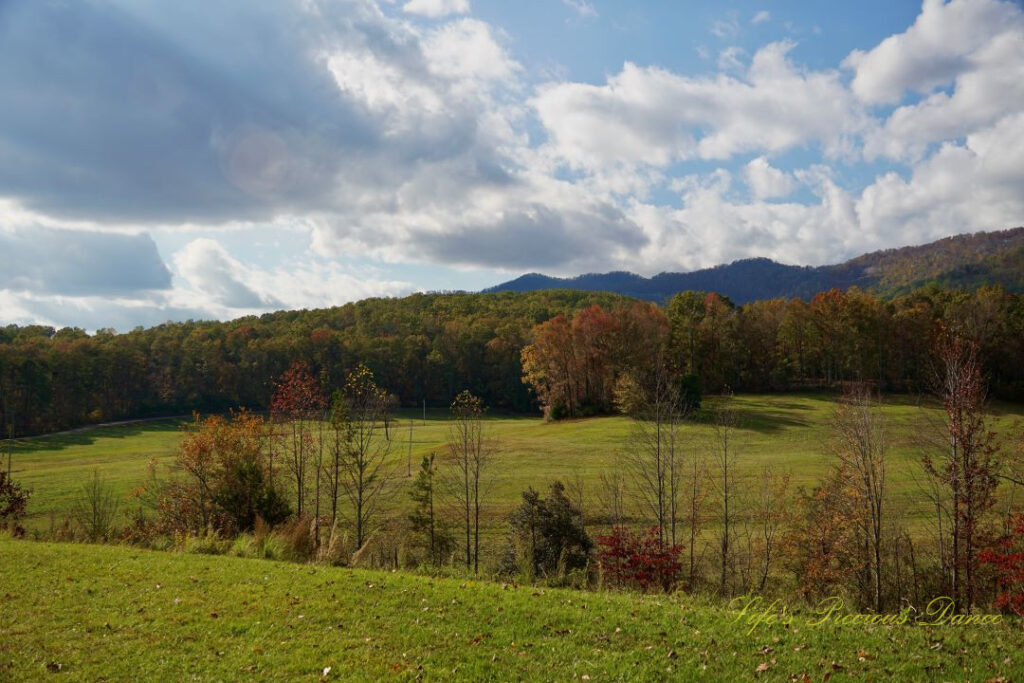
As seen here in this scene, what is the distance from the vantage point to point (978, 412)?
19.8 meters

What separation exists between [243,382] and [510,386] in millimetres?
51271

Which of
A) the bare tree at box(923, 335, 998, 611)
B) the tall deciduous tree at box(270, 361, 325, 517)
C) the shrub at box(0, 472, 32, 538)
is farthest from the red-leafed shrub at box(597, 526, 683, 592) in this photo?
the shrub at box(0, 472, 32, 538)

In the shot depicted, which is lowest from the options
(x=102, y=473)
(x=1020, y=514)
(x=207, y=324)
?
(x=102, y=473)

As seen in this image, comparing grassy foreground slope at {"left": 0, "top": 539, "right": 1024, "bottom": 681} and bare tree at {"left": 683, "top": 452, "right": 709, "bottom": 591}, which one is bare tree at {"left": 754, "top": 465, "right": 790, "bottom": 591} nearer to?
bare tree at {"left": 683, "top": 452, "right": 709, "bottom": 591}

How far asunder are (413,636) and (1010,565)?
17.8 metres

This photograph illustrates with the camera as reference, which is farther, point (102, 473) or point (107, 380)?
point (107, 380)

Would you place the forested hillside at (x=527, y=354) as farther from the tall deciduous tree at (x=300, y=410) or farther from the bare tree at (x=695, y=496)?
the bare tree at (x=695, y=496)

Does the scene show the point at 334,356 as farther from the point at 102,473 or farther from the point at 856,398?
the point at 856,398

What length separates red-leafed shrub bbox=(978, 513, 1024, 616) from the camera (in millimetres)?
15727

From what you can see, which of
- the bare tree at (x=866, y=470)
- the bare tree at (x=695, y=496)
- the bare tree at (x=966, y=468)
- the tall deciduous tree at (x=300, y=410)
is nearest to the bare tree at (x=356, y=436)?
the tall deciduous tree at (x=300, y=410)

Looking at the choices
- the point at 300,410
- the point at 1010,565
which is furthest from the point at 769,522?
the point at 300,410

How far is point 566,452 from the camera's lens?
175 ft

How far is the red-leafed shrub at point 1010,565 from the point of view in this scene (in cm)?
1573

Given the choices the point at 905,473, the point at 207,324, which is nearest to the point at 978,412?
the point at 905,473
